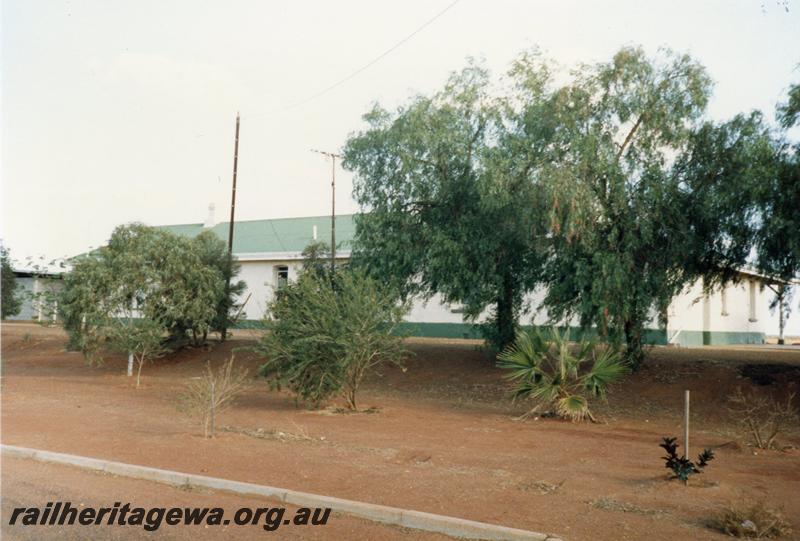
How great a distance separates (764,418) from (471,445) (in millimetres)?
7652

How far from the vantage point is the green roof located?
46562 millimetres

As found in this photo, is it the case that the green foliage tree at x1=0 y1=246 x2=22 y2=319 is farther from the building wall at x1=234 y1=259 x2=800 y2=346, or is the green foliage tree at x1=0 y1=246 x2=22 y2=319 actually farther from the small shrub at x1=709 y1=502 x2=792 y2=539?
the small shrub at x1=709 y1=502 x2=792 y2=539

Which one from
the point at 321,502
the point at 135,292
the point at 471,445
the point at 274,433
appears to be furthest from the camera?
the point at 135,292

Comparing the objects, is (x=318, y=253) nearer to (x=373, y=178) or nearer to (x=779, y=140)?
(x=373, y=178)

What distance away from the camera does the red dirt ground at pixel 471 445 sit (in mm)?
9164

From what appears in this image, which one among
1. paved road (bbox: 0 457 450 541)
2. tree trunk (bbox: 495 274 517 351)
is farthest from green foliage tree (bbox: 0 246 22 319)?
paved road (bbox: 0 457 450 541)

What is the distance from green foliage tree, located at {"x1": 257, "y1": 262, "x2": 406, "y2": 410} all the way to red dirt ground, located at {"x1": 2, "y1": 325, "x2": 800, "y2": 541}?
2.76 ft

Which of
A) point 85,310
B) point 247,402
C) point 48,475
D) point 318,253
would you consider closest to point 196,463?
point 48,475

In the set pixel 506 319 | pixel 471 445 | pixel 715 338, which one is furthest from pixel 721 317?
pixel 471 445

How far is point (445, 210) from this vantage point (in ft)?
82.7

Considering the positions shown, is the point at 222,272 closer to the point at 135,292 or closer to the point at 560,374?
the point at 135,292

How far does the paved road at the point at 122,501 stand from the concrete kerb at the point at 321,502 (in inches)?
5.0

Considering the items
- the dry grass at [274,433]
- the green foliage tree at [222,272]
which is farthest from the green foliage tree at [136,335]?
the dry grass at [274,433]

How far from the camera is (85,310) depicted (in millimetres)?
27562
